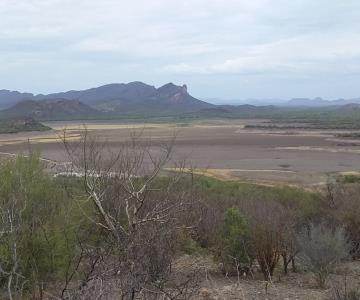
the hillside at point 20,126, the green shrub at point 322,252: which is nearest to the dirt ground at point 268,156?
the green shrub at point 322,252

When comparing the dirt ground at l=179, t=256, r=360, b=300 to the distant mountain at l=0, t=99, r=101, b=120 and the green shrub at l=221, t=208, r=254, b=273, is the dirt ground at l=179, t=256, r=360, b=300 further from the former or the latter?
the distant mountain at l=0, t=99, r=101, b=120

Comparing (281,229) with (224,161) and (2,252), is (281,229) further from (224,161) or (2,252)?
(224,161)

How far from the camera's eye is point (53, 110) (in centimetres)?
17375

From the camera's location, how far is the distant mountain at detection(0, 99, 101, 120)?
16712 cm

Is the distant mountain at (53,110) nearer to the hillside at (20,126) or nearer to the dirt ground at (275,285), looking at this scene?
the hillside at (20,126)

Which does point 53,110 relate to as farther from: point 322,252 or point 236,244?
point 322,252

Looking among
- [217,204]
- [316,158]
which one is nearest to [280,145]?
[316,158]

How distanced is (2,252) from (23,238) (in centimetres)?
79

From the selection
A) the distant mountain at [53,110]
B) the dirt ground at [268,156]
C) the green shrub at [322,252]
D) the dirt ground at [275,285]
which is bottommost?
the dirt ground at [268,156]

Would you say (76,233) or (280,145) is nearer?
(76,233)

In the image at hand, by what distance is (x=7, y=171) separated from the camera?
11883mm

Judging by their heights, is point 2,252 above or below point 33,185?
below

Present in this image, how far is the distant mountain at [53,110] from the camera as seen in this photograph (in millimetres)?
167125

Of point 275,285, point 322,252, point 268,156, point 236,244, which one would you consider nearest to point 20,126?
point 268,156
